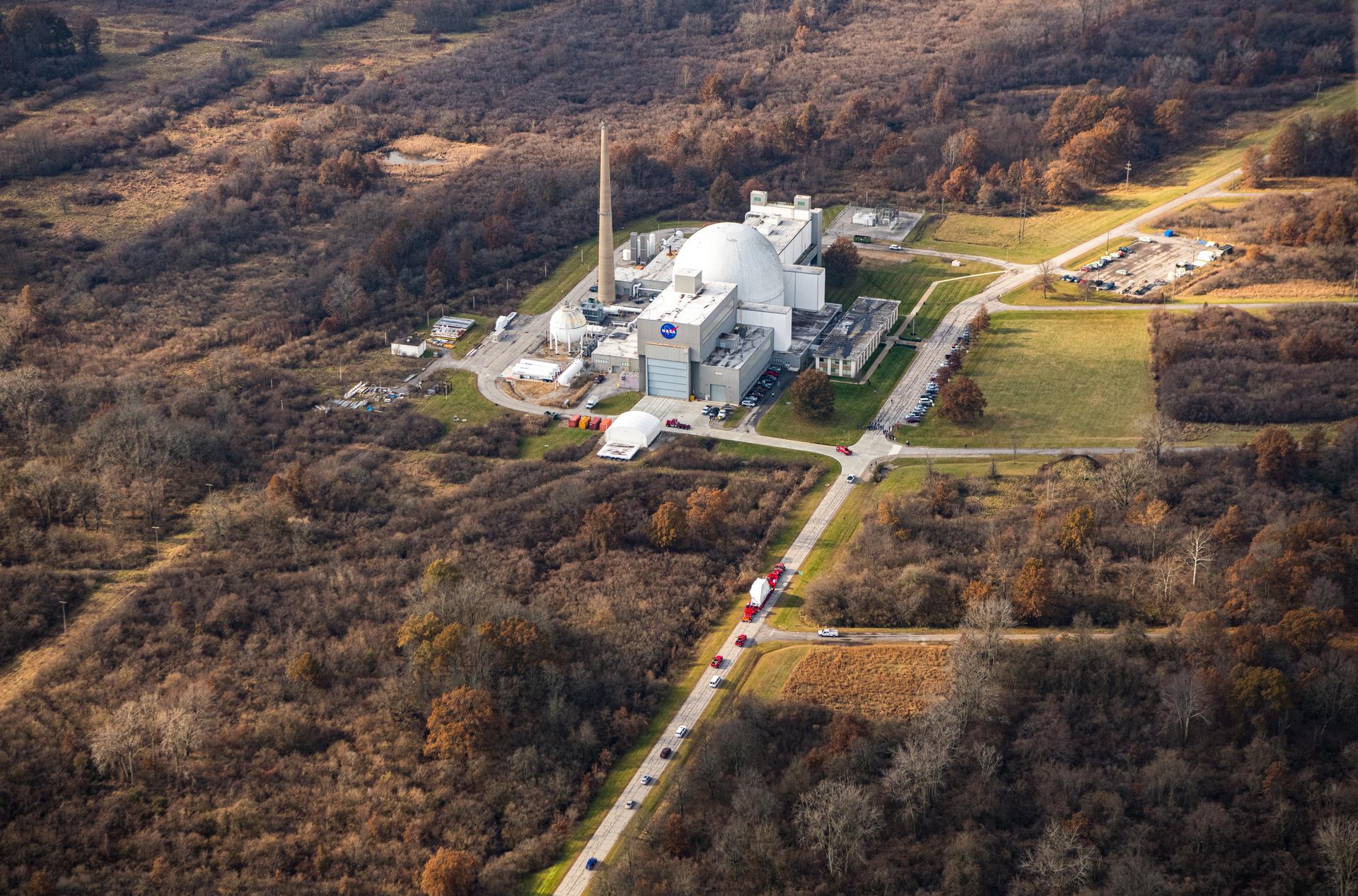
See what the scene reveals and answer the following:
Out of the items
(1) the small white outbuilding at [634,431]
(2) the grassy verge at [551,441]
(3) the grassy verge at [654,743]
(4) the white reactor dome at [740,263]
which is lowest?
(3) the grassy verge at [654,743]

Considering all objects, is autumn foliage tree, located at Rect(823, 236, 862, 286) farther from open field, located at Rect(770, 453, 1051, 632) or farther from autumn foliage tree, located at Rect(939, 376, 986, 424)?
open field, located at Rect(770, 453, 1051, 632)

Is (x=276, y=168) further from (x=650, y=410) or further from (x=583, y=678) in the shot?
(x=583, y=678)

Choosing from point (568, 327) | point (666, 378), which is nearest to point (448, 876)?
point (666, 378)

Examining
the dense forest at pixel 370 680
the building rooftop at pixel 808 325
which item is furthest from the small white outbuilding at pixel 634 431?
the building rooftop at pixel 808 325

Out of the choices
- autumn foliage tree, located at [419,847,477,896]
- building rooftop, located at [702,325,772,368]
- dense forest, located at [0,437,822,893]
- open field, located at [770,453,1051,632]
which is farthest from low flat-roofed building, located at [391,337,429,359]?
autumn foliage tree, located at [419,847,477,896]

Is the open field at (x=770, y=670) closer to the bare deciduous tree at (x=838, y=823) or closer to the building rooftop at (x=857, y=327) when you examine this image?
the bare deciduous tree at (x=838, y=823)

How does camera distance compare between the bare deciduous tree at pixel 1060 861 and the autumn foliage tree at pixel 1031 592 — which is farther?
the autumn foliage tree at pixel 1031 592
